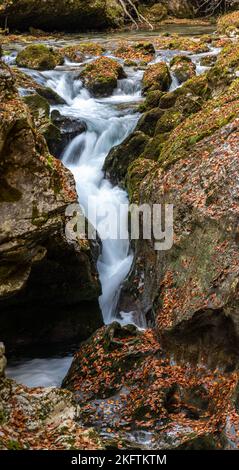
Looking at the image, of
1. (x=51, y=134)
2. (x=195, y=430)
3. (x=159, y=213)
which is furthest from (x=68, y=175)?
(x=195, y=430)

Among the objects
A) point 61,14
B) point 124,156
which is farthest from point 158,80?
point 61,14

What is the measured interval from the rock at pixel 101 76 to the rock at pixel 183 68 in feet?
7.30

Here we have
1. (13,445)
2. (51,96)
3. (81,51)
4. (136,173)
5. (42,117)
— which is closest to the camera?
(13,445)

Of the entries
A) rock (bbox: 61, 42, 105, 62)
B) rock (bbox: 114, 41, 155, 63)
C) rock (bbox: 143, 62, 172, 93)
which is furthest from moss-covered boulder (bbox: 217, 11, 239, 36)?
rock (bbox: 143, 62, 172, 93)

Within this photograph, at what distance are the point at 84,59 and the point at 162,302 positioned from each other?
707 inches

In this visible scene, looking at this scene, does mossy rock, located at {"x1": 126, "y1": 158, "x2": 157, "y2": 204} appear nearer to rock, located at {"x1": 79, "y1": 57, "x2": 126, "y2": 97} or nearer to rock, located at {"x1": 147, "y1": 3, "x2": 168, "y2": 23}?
rock, located at {"x1": 79, "y1": 57, "x2": 126, "y2": 97}

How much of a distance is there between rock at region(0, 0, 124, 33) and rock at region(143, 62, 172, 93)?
11.0 meters

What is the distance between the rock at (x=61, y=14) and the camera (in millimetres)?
31188

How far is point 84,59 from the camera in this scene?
25.2 meters

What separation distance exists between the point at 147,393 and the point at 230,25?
27.8 metres

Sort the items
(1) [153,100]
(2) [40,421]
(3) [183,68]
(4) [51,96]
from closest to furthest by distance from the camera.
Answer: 1. (2) [40,421]
2. (1) [153,100]
3. (4) [51,96]
4. (3) [183,68]

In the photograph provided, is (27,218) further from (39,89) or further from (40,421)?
(39,89)

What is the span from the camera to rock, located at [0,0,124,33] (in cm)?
3119

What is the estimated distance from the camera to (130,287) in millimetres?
12297
